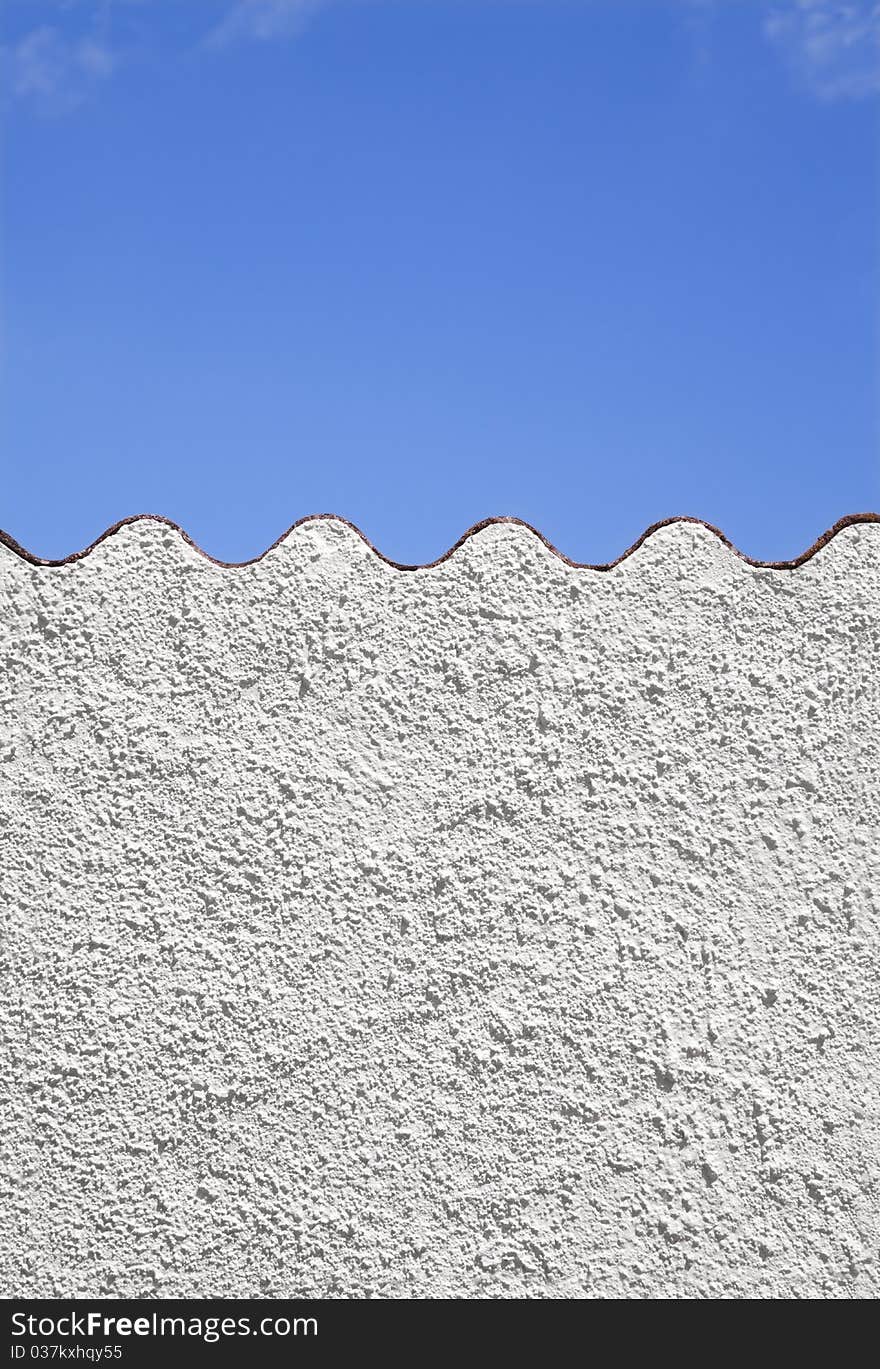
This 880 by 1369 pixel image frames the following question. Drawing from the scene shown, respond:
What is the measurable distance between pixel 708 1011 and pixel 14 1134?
7.25ft

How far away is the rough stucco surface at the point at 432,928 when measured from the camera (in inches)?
128

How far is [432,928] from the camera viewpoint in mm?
3311

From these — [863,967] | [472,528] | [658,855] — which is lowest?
[863,967]

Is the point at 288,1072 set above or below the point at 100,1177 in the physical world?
above

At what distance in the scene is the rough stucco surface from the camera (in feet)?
10.7

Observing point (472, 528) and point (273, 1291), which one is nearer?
point (273, 1291)

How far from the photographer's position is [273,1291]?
128 inches

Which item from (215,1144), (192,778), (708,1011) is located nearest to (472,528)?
(192,778)

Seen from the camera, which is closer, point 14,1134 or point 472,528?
point 14,1134

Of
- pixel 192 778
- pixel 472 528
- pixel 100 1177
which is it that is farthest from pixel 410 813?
pixel 100 1177

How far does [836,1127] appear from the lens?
131 inches

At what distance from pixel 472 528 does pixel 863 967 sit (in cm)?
191

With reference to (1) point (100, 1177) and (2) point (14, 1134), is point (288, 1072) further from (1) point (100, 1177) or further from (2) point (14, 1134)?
(2) point (14, 1134)

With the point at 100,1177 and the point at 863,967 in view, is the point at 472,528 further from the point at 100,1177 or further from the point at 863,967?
the point at 100,1177
